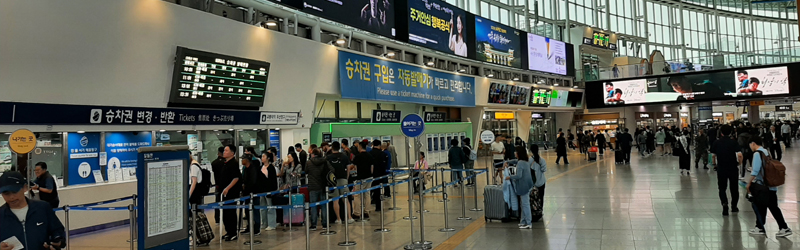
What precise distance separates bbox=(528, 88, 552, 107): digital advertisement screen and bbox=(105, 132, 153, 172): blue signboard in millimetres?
24206

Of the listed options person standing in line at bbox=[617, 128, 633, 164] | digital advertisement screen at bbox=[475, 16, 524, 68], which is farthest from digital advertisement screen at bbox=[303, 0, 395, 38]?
person standing in line at bbox=[617, 128, 633, 164]

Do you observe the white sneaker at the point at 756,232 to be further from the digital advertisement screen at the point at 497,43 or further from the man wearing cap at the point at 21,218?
the digital advertisement screen at the point at 497,43

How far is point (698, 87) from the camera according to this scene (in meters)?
29.9

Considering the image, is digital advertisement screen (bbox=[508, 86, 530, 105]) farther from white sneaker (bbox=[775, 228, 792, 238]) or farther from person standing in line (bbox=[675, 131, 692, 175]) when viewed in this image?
white sneaker (bbox=[775, 228, 792, 238])

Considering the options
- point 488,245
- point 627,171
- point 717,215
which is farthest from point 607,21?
point 488,245

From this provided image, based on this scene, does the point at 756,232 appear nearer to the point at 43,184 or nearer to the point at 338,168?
the point at 338,168

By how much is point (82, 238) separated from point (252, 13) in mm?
6585

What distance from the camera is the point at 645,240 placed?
23.9ft

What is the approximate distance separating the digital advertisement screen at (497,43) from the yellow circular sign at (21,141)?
63.0 feet

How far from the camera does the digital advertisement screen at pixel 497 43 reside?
80.3 feet

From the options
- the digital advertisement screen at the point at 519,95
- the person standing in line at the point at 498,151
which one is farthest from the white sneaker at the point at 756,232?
the digital advertisement screen at the point at 519,95

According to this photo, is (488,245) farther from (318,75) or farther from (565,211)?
(318,75)

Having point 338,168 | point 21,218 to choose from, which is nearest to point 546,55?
point 338,168

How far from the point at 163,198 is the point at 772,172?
7621 mm
